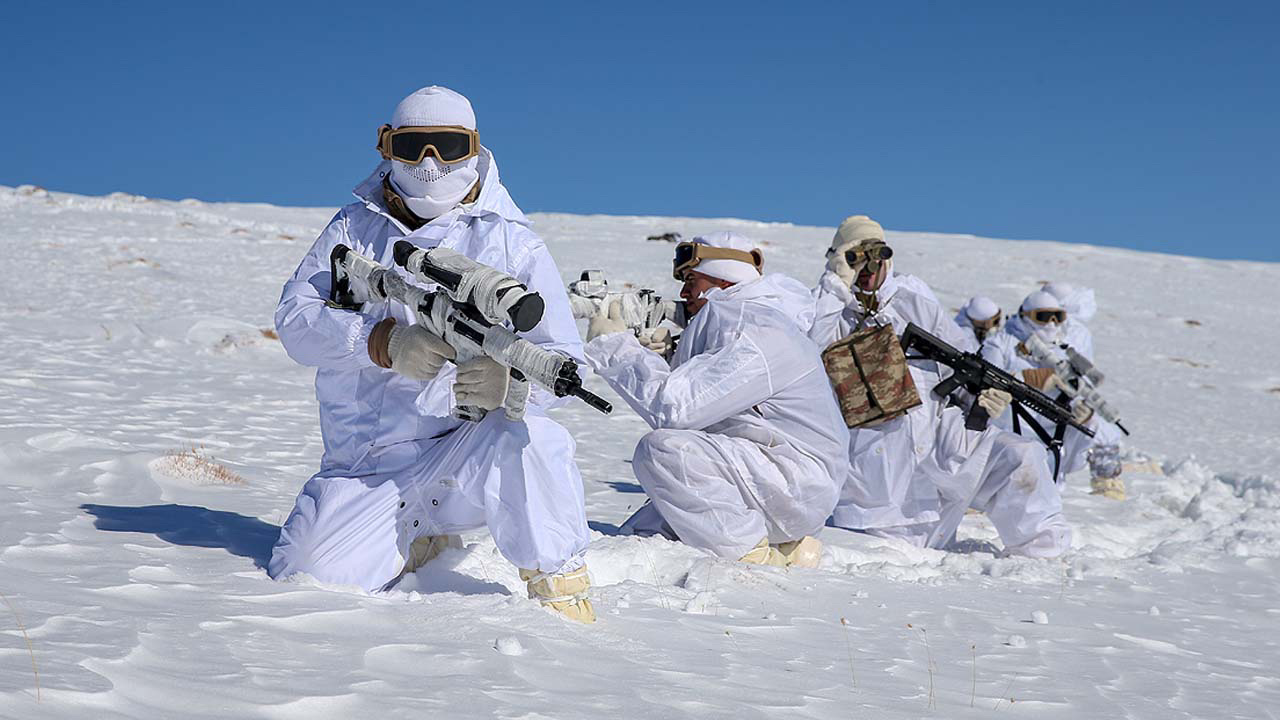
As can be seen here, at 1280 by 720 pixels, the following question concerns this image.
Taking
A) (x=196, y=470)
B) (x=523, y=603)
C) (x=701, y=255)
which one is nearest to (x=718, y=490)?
(x=701, y=255)

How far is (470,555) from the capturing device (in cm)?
421

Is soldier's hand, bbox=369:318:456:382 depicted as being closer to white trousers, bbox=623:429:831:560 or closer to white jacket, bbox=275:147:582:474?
white jacket, bbox=275:147:582:474

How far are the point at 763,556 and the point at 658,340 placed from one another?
46.3 inches

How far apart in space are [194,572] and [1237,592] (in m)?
4.79

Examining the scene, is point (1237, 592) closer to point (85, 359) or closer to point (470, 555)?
point (470, 555)

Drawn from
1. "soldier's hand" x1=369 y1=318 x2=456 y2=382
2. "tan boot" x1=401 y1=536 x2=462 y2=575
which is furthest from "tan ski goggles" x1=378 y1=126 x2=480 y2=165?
"tan boot" x1=401 y1=536 x2=462 y2=575

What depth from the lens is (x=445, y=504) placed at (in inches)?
150

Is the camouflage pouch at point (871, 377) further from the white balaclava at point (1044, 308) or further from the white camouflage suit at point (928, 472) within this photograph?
the white balaclava at point (1044, 308)

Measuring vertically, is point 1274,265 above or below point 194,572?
above

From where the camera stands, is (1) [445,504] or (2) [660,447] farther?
(2) [660,447]

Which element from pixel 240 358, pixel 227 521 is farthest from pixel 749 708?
pixel 240 358

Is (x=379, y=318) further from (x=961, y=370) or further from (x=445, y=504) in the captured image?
(x=961, y=370)

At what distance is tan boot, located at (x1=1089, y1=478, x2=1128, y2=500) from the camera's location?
29.0ft

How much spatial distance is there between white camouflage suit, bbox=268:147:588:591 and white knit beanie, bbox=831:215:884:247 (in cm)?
329
